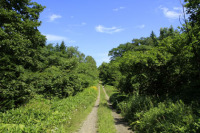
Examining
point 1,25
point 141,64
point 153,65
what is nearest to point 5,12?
point 1,25

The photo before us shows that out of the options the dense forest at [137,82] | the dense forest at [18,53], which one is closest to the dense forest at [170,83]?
the dense forest at [137,82]

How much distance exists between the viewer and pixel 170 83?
11086mm

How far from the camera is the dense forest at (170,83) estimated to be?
621 centimetres

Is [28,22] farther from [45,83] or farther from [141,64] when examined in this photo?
[141,64]

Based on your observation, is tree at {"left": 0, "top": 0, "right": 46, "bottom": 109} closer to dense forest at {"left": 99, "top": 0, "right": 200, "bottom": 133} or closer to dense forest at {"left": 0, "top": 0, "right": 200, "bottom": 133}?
dense forest at {"left": 0, "top": 0, "right": 200, "bottom": 133}

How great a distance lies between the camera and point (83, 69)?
34469 mm

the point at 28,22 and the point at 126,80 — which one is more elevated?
the point at 28,22

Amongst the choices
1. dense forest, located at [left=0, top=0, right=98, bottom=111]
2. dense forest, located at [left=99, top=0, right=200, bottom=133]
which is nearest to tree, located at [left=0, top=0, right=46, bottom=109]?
dense forest, located at [left=0, top=0, right=98, bottom=111]

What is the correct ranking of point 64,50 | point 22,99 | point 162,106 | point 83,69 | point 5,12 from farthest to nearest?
point 64,50, point 83,69, point 22,99, point 5,12, point 162,106

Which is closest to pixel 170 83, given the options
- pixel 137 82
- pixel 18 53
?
pixel 137 82

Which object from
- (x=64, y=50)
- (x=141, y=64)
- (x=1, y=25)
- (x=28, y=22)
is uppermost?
(x=64, y=50)

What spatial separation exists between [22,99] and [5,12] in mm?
8798

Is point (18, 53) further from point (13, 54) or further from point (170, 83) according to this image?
point (170, 83)

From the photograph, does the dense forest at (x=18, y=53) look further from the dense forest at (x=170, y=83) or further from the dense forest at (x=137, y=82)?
the dense forest at (x=170, y=83)
